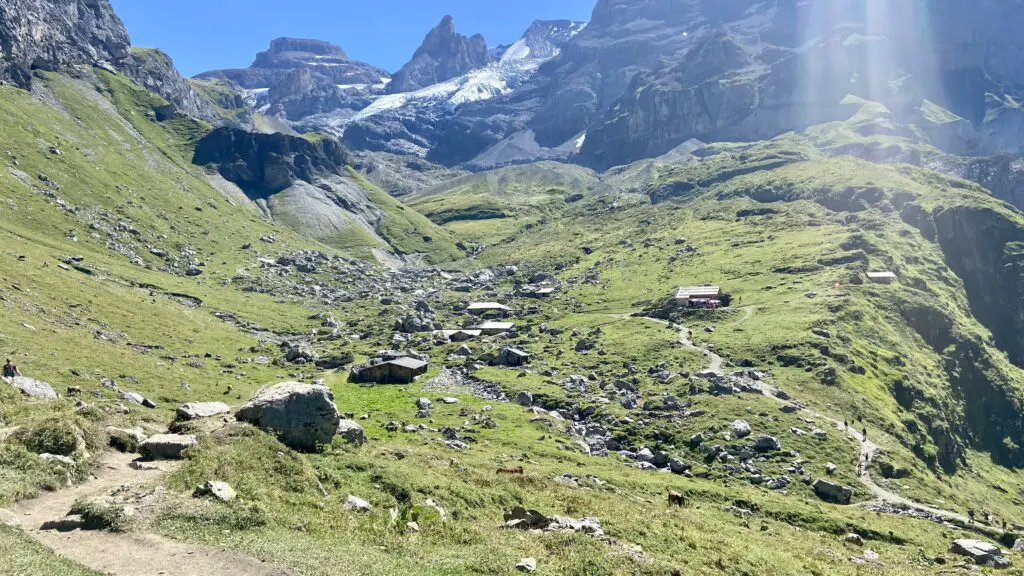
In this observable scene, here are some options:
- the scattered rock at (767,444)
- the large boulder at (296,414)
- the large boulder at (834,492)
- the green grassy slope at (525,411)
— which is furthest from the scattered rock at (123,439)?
the scattered rock at (767,444)

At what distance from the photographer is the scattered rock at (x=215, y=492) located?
28016 millimetres

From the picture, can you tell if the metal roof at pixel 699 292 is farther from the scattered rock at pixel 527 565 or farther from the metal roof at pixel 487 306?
the scattered rock at pixel 527 565

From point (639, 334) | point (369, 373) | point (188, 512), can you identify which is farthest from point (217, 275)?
point (188, 512)

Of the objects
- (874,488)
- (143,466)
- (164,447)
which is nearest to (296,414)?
(164,447)

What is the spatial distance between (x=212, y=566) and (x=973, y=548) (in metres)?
54.2

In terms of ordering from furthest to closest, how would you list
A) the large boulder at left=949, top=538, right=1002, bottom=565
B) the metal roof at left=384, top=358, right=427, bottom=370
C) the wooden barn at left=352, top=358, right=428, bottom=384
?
the metal roof at left=384, top=358, right=427, bottom=370, the wooden barn at left=352, top=358, right=428, bottom=384, the large boulder at left=949, top=538, right=1002, bottom=565

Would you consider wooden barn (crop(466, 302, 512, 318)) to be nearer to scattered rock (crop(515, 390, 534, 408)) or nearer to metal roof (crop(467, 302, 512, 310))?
metal roof (crop(467, 302, 512, 310))

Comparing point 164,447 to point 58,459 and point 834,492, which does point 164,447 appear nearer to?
point 58,459

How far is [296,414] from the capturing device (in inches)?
1518

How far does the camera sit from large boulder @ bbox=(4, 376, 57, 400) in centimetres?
4337

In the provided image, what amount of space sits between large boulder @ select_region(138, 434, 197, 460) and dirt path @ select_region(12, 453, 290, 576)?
6648 mm

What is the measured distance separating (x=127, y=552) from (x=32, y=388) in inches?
1191

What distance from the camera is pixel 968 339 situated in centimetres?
14812

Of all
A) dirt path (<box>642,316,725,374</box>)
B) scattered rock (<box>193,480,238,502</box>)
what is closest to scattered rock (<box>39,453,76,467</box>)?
scattered rock (<box>193,480,238,502</box>)
